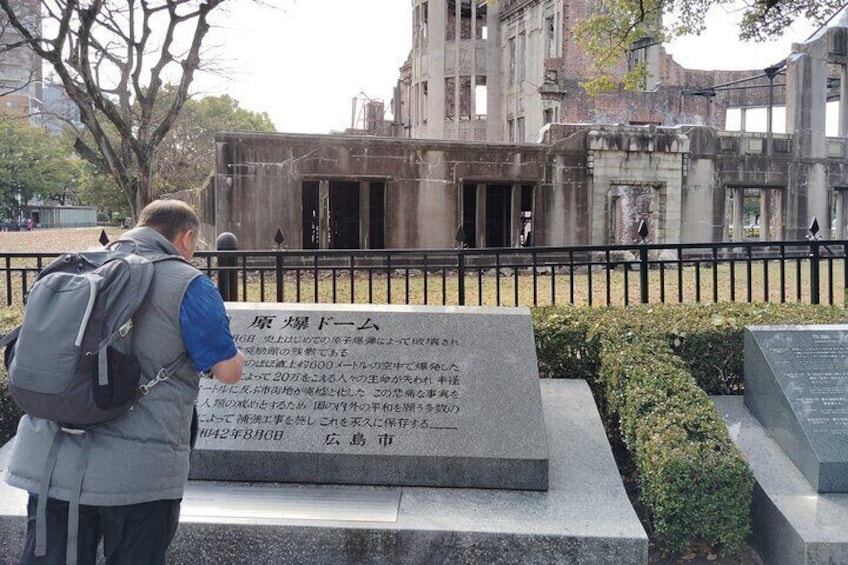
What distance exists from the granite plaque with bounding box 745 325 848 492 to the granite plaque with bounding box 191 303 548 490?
161 cm

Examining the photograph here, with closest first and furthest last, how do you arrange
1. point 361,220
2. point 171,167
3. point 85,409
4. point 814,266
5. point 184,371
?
point 85,409
point 184,371
point 814,266
point 361,220
point 171,167

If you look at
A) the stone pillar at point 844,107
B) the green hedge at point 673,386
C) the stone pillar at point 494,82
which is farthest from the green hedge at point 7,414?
the stone pillar at point 494,82

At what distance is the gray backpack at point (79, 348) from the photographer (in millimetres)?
2568

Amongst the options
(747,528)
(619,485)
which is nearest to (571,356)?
(619,485)

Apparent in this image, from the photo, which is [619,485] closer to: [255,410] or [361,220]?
[255,410]

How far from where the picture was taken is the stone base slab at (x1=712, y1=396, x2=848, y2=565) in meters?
3.69

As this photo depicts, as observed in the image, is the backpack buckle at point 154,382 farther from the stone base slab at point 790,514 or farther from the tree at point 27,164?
the tree at point 27,164

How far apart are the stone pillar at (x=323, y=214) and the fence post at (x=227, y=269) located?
32.8 feet

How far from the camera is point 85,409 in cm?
260

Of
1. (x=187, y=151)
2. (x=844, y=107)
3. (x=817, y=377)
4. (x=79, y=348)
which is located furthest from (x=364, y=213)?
(x=187, y=151)

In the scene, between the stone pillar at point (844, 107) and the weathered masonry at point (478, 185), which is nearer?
the weathered masonry at point (478, 185)

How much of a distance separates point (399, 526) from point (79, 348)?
1965 millimetres

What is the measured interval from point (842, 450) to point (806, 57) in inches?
1086

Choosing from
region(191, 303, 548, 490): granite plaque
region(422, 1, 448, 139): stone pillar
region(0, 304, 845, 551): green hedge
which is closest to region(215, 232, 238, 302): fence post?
region(0, 304, 845, 551): green hedge
